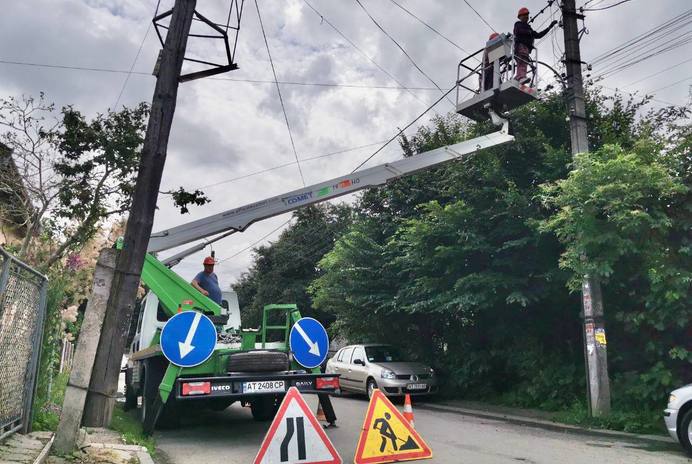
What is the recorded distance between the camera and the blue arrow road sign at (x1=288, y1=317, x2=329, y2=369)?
7793mm

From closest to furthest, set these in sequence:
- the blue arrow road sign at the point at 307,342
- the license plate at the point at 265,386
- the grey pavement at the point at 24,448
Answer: the grey pavement at the point at 24,448 → the license plate at the point at 265,386 → the blue arrow road sign at the point at 307,342

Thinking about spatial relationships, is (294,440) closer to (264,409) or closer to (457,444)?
(457,444)

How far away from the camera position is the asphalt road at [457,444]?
709 cm

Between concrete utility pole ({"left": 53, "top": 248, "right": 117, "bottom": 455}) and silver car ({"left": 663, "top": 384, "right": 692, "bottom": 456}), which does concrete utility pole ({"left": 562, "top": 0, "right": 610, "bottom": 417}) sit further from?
concrete utility pole ({"left": 53, "top": 248, "right": 117, "bottom": 455})

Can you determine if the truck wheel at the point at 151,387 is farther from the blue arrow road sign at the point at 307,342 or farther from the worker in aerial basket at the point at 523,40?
the worker in aerial basket at the point at 523,40

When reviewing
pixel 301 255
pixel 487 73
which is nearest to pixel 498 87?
pixel 487 73

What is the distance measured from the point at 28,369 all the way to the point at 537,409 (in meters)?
10.2

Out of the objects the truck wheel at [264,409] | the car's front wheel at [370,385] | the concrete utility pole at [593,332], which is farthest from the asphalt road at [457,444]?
the car's front wheel at [370,385]

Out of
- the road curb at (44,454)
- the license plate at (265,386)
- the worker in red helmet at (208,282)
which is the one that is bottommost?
the road curb at (44,454)

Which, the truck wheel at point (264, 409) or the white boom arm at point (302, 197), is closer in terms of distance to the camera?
the truck wheel at point (264, 409)

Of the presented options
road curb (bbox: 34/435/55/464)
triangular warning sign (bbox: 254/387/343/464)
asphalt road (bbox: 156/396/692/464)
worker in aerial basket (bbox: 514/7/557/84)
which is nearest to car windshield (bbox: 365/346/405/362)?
asphalt road (bbox: 156/396/692/464)

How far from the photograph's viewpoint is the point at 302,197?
437 inches

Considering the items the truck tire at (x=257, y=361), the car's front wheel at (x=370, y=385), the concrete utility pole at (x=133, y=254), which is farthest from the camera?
the car's front wheel at (x=370, y=385)

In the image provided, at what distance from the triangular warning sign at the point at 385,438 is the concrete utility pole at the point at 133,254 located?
2.96m
